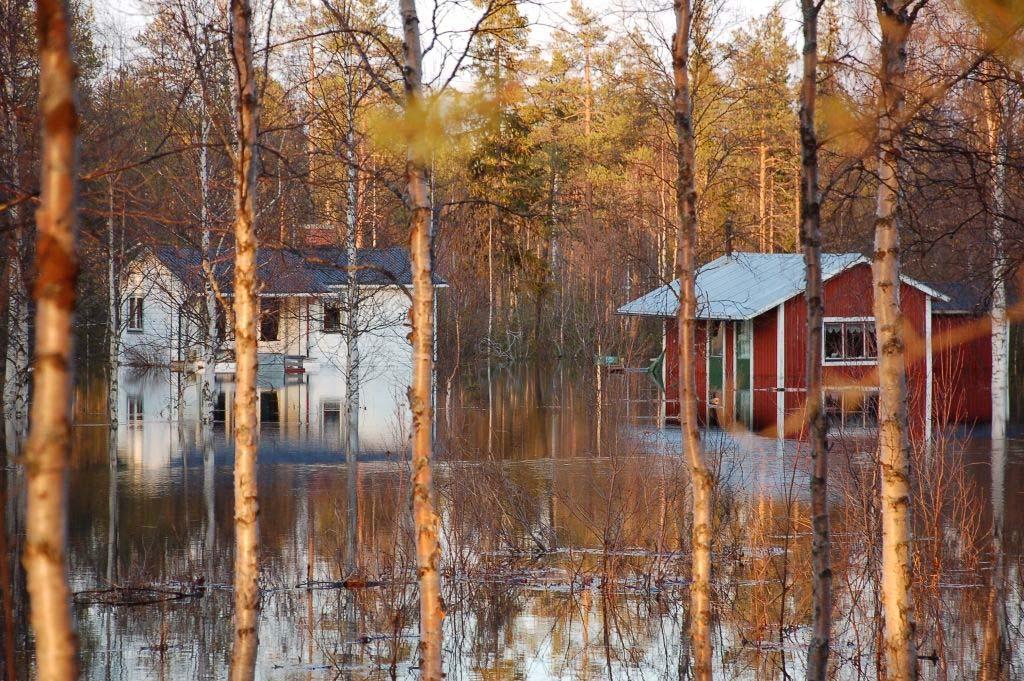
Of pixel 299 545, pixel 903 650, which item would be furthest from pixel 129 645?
pixel 903 650

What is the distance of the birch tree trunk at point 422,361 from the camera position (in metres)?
6.89

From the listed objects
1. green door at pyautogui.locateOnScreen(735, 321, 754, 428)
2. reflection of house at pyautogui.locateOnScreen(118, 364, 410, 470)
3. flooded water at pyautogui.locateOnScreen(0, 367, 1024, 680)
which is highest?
green door at pyautogui.locateOnScreen(735, 321, 754, 428)

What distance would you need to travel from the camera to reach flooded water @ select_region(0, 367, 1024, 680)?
10023 millimetres

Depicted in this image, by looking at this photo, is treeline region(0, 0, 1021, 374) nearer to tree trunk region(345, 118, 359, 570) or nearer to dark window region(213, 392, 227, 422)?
tree trunk region(345, 118, 359, 570)

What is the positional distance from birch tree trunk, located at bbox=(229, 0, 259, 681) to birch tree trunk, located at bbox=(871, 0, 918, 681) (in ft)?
12.1

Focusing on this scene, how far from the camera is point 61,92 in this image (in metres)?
2.64

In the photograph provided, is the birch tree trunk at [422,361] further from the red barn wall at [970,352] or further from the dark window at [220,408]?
the red barn wall at [970,352]

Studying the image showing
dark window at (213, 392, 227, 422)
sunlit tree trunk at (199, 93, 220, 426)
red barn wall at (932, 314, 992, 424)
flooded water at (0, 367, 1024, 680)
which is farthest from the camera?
red barn wall at (932, 314, 992, 424)

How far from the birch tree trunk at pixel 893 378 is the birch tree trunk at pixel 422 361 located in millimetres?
2600

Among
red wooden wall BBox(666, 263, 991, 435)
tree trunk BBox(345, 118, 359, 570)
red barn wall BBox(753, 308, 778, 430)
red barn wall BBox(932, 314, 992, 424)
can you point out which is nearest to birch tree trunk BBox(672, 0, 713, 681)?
tree trunk BBox(345, 118, 359, 570)

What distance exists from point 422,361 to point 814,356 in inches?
91.5

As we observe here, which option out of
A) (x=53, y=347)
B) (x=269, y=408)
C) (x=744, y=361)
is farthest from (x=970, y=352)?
(x=53, y=347)

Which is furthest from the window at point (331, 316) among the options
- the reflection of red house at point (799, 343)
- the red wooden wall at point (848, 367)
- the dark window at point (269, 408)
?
the red wooden wall at point (848, 367)

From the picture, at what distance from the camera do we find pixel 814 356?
7.15 metres
